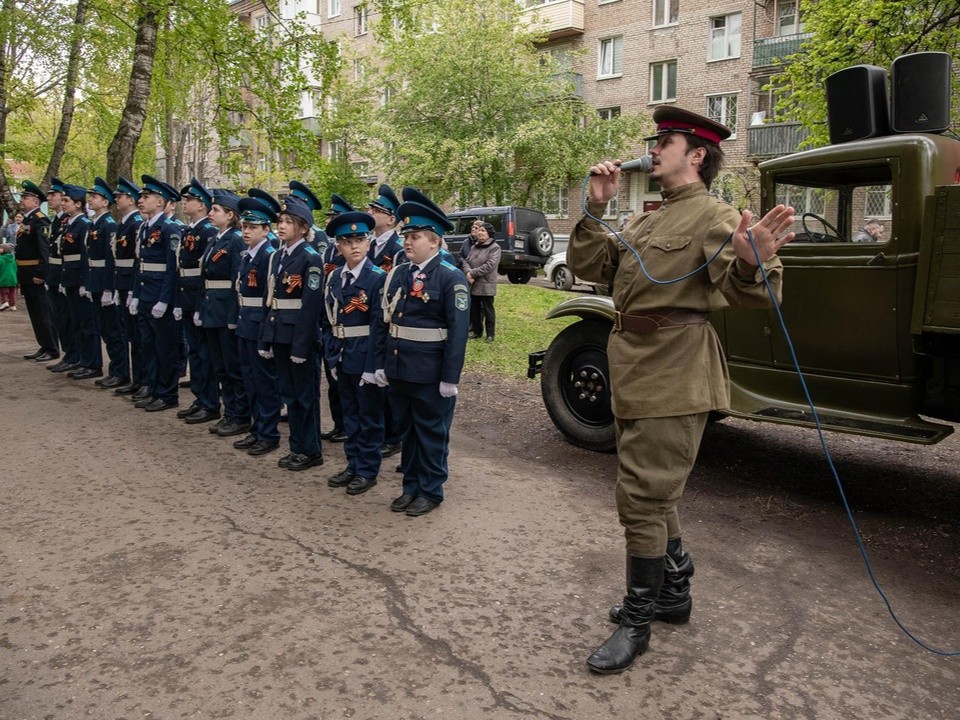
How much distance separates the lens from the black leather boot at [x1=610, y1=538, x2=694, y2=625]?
3.45 m

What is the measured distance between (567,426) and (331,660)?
11.6 ft

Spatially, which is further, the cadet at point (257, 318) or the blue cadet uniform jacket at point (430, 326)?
the cadet at point (257, 318)

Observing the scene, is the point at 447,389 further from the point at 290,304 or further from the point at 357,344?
the point at 290,304

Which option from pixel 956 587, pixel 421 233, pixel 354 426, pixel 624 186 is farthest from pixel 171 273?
pixel 624 186

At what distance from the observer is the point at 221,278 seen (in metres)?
6.73

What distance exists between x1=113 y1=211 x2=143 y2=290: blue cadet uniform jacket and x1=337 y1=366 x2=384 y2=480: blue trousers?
3.76m

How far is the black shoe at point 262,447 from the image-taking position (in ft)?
20.0

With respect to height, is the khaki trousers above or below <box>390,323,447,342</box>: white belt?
below

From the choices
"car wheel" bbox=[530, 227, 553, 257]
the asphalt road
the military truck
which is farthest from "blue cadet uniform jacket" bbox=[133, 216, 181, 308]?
"car wheel" bbox=[530, 227, 553, 257]

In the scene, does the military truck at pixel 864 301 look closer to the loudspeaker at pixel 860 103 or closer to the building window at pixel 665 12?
the loudspeaker at pixel 860 103

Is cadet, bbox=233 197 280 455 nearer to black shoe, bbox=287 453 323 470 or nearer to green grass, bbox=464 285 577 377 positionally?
black shoe, bbox=287 453 323 470

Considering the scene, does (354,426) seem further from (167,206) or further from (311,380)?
(167,206)

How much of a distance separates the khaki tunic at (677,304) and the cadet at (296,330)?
2.88 m

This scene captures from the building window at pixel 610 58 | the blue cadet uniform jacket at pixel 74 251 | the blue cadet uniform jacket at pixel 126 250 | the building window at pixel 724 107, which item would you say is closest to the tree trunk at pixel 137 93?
the blue cadet uniform jacket at pixel 74 251
